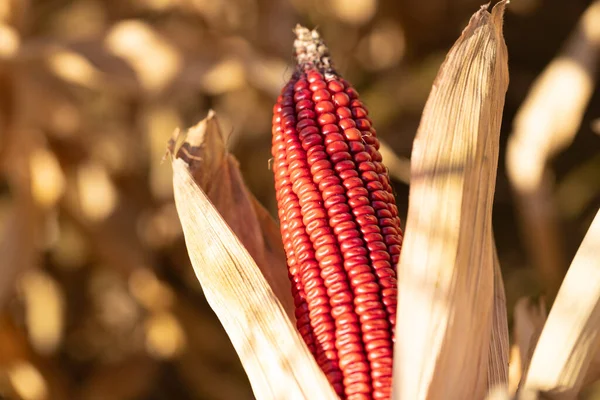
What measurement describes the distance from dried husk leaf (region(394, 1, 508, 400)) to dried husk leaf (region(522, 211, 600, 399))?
8 cm

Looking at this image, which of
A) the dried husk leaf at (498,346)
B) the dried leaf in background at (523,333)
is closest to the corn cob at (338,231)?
the dried husk leaf at (498,346)

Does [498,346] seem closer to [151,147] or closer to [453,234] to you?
[453,234]

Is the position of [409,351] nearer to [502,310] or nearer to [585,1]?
[502,310]

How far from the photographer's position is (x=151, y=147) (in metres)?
2.73

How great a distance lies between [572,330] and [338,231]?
0.35 m

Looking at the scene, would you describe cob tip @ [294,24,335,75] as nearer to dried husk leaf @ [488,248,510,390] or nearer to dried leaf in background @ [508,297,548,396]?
dried husk leaf @ [488,248,510,390]

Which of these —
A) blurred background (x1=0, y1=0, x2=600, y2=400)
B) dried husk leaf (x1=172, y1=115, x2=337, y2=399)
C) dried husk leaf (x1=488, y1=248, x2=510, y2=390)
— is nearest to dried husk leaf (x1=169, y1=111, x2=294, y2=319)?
dried husk leaf (x1=172, y1=115, x2=337, y2=399)

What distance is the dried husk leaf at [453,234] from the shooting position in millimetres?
936

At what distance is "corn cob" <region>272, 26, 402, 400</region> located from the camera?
3.36 ft

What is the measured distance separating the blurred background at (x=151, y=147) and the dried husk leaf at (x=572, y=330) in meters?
1.13

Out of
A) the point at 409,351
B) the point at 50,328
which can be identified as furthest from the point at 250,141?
the point at 409,351

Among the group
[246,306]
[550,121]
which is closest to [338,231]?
[246,306]

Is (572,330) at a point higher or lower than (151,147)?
lower

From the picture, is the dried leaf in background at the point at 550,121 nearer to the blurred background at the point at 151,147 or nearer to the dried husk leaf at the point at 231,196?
the blurred background at the point at 151,147
